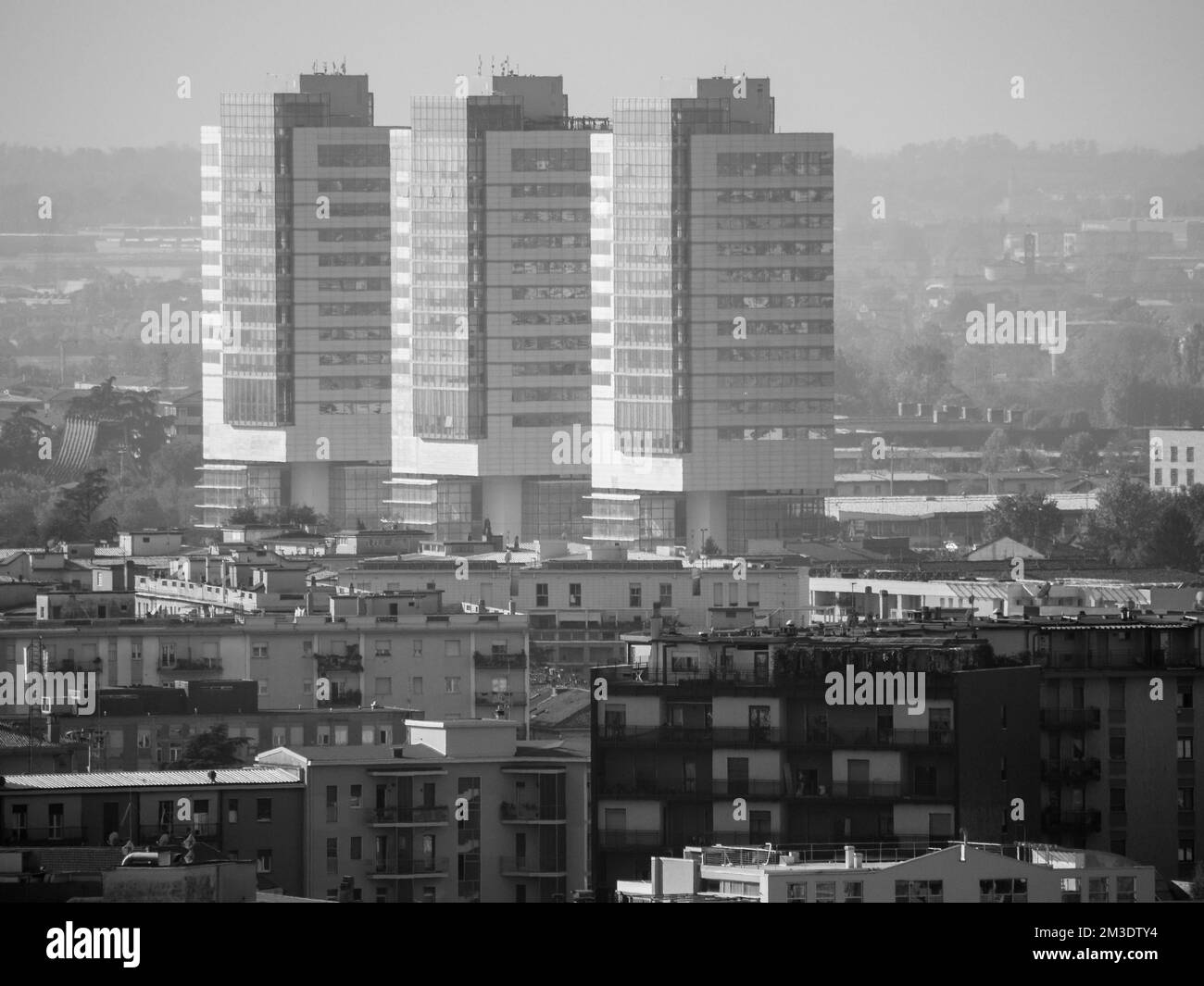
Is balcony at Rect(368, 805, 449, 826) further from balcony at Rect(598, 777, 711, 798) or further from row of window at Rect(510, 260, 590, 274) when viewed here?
row of window at Rect(510, 260, 590, 274)

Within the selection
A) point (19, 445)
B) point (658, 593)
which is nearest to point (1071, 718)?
point (658, 593)

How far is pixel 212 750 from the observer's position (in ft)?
154

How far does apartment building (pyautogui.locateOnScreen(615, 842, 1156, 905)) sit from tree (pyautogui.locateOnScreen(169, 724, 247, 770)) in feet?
62.1

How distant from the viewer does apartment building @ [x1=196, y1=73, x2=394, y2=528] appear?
12975cm

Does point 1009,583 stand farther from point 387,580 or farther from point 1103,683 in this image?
point 1103,683

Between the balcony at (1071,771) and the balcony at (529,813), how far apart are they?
16.9ft

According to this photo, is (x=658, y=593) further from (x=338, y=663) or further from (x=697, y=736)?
(x=697, y=736)

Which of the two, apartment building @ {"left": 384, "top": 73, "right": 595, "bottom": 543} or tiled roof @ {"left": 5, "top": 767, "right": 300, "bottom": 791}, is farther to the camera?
apartment building @ {"left": 384, "top": 73, "right": 595, "bottom": 543}

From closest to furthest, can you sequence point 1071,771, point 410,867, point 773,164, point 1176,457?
1. point 410,867
2. point 1071,771
3. point 773,164
4. point 1176,457

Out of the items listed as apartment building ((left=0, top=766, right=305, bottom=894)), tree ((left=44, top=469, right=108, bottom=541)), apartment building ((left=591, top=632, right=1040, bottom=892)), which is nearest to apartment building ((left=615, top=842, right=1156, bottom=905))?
apartment building ((left=591, top=632, right=1040, bottom=892))

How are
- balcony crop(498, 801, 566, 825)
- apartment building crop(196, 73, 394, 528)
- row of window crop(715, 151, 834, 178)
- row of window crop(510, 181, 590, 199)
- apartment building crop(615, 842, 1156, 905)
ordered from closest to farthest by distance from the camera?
apartment building crop(615, 842, 1156, 905) → balcony crop(498, 801, 566, 825) → row of window crop(715, 151, 834, 178) → row of window crop(510, 181, 590, 199) → apartment building crop(196, 73, 394, 528)

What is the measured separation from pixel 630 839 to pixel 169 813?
489cm

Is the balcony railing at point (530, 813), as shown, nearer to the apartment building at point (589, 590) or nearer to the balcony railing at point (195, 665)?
the balcony railing at point (195, 665)

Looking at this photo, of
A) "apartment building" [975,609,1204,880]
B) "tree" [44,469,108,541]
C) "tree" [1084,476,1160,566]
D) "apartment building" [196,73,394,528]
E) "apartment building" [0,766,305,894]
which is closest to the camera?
"apartment building" [0,766,305,894]
